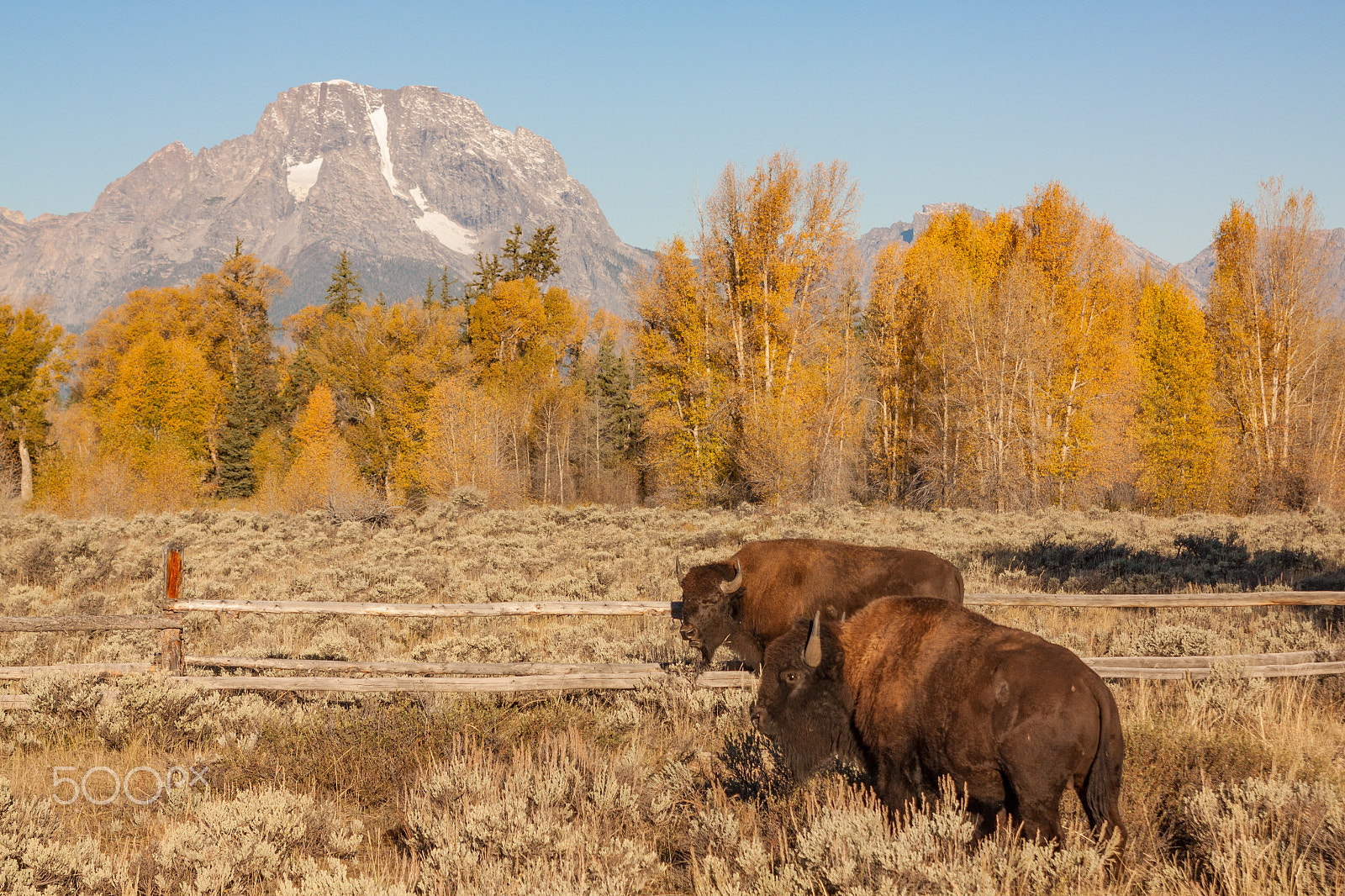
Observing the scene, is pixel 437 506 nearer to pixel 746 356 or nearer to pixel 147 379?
pixel 746 356

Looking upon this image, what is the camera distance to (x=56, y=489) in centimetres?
3253

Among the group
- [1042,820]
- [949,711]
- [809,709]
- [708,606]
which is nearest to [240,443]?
[708,606]

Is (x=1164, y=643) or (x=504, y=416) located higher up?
Answer: (x=504, y=416)

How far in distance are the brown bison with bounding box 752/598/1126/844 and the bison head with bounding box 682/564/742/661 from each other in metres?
2.15

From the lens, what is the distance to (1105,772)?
3.54 meters

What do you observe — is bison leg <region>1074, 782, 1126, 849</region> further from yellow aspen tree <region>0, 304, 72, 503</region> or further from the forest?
yellow aspen tree <region>0, 304, 72, 503</region>

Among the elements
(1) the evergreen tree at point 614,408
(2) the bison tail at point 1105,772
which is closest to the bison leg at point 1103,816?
(2) the bison tail at point 1105,772

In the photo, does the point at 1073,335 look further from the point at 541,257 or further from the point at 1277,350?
the point at 541,257

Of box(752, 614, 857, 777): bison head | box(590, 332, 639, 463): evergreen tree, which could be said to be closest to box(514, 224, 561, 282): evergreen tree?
box(590, 332, 639, 463): evergreen tree

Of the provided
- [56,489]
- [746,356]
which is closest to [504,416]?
[746,356]

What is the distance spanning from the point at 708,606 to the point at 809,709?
2407mm

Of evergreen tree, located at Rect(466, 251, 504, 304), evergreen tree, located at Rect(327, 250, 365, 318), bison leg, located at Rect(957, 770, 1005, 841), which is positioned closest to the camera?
bison leg, located at Rect(957, 770, 1005, 841)

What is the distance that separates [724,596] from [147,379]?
46.3 m

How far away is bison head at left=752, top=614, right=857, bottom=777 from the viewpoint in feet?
14.4
